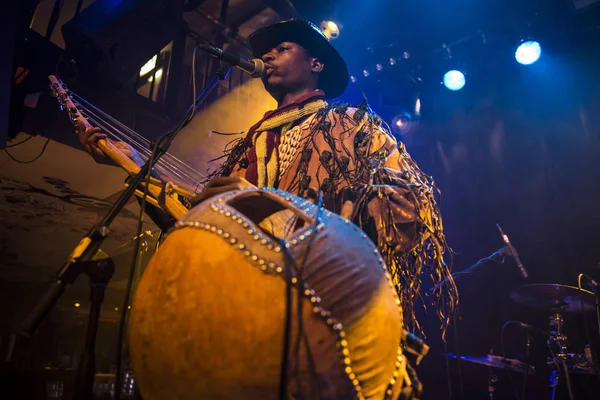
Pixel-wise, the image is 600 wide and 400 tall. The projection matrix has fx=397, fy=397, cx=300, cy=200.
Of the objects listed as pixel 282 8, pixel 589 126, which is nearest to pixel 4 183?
pixel 282 8

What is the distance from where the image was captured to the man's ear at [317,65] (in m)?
2.74

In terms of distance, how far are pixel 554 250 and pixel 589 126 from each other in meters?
1.89

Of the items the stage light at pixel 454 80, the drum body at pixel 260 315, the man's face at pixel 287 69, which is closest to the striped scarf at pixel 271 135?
the man's face at pixel 287 69

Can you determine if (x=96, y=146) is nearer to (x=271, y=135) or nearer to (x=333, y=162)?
(x=271, y=135)

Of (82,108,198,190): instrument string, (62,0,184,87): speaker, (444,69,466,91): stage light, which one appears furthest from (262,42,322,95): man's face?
(444,69,466,91): stage light

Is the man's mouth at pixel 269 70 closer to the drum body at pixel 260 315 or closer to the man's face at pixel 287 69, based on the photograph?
the man's face at pixel 287 69

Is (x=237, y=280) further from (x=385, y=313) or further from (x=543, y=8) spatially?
(x=543, y=8)

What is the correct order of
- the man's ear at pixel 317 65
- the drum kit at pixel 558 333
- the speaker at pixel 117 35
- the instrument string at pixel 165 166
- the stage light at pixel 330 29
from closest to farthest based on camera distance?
the man's ear at pixel 317 65 → the instrument string at pixel 165 166 → the speaker at pixel 117 35 → the drum kit at pixel 558 333 → the stage light at pixel 330 29

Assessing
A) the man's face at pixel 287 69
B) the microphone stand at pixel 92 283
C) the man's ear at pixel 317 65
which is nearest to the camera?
the microphone stand at pixel 92 283

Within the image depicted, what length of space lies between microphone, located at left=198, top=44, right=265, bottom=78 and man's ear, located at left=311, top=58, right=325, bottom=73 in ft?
1.23

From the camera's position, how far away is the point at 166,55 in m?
5.40

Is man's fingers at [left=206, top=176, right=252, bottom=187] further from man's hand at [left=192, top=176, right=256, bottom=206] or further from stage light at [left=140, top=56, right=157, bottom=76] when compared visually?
stage light at [left=140, top=56, right=157, bottom=76]

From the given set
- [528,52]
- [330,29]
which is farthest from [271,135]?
[528,52]

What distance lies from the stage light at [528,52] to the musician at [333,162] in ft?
14.7
